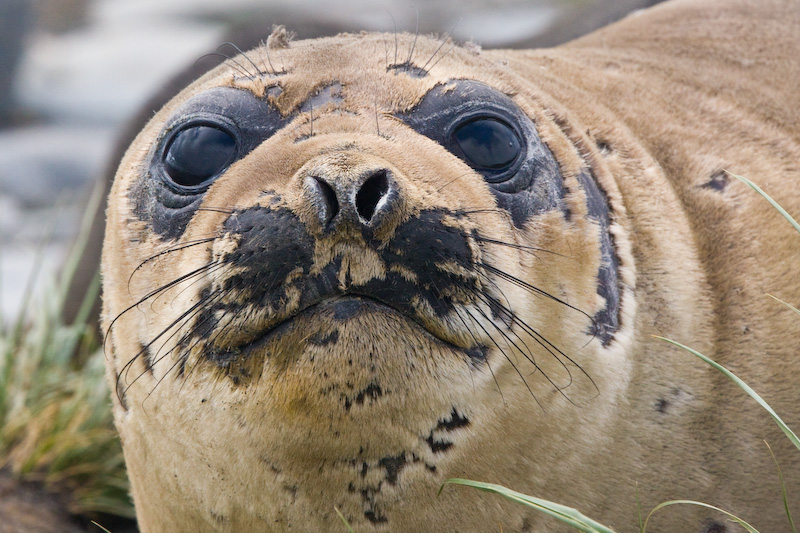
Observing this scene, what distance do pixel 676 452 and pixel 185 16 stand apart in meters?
21.6

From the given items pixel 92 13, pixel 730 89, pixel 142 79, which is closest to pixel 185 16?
pixel 92 13

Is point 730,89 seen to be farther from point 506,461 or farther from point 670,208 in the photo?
point 506,461

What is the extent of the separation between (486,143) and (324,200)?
26.0 inches

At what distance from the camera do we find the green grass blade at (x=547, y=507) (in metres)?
2.14

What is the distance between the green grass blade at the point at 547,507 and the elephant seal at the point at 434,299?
0.08 metres

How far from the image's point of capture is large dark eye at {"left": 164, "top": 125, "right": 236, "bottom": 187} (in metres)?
2.43

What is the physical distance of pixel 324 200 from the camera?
6.25ft

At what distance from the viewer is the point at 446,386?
2.05m

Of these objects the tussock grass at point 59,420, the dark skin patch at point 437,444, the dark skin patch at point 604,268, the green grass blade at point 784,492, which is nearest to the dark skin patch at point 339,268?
the dark skin patch at point 437,444

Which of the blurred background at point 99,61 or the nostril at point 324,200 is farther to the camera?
the blurred background at point 99,61

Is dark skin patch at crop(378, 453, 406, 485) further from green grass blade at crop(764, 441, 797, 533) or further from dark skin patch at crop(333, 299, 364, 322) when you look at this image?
green grass blade at crop(764, 441, 797, 533)

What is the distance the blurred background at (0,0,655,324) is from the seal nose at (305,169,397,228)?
57.3 inches

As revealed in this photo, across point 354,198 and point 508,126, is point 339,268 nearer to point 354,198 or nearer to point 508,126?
point 354,198

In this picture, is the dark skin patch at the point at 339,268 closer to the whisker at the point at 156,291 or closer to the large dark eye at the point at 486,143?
the whisker at the point at 156,291
